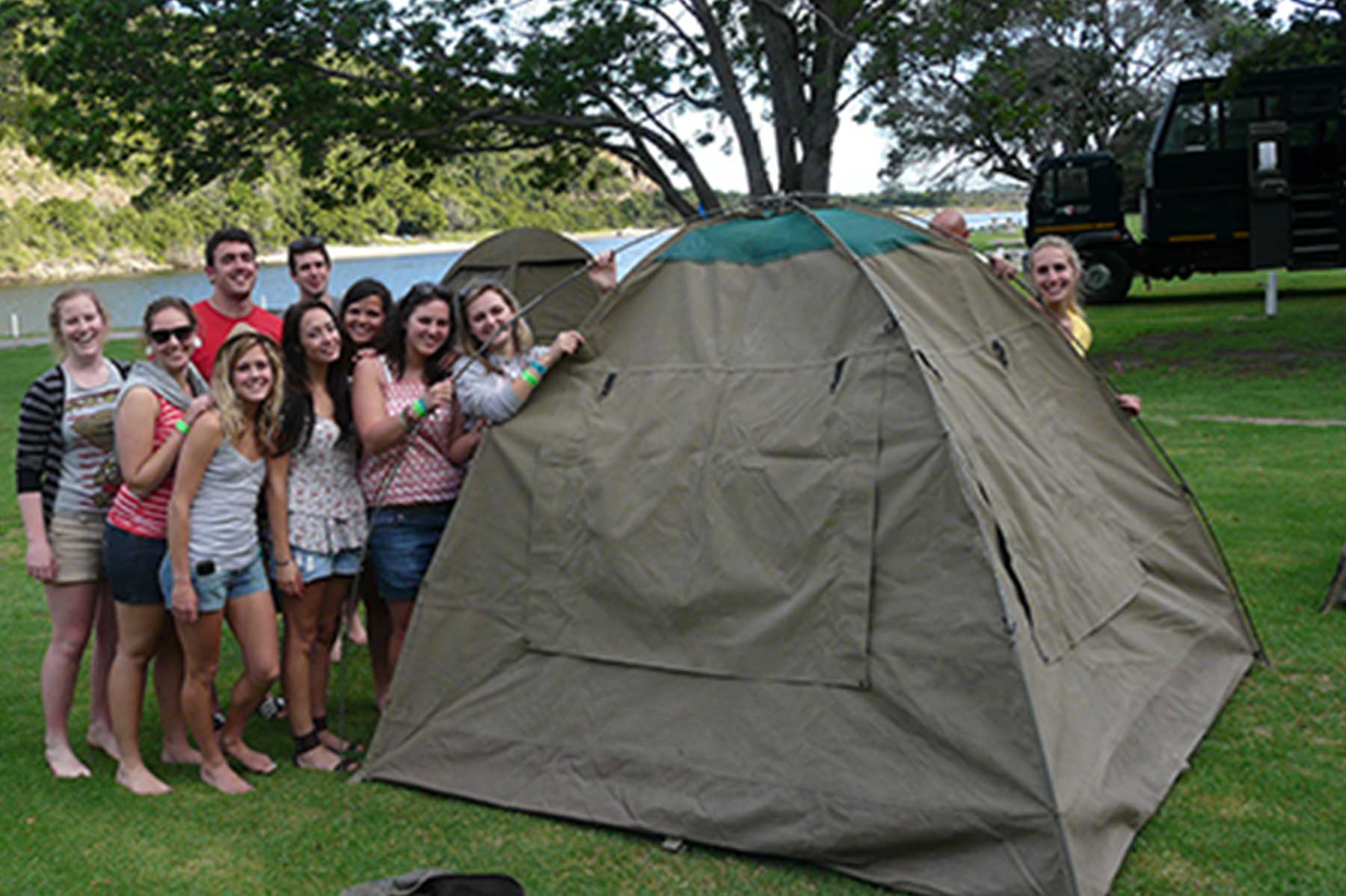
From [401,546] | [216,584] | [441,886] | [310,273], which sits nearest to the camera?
[441,886]

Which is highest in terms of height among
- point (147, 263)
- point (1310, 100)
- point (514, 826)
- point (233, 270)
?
point (1310, 100)

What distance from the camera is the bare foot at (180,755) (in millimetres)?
4496

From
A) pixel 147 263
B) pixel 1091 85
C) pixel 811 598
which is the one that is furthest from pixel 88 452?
pixel 147 263

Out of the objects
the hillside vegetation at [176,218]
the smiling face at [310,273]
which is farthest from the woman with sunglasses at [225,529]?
the hillside vegetation at [176,218]

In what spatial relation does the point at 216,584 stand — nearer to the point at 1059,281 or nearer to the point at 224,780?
the point at 224,780

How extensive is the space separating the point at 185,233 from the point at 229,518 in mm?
76502

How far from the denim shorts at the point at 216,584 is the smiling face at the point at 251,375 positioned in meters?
0.53

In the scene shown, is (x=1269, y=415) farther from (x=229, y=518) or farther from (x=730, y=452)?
(x=229, y=518)

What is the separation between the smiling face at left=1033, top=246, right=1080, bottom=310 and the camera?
16.7 feet

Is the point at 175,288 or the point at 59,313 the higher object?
the point at 59,313

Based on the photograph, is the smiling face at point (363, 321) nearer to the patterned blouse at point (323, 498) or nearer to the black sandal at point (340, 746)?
the patterned blouse at point (323, 498)

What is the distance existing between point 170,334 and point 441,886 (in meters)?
2.04

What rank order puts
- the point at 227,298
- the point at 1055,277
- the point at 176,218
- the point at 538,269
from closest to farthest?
1. the point at 227,298
2. the point at 1055,277
3. the point at 538,269
4. the point at 176,218

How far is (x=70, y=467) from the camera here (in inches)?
166
